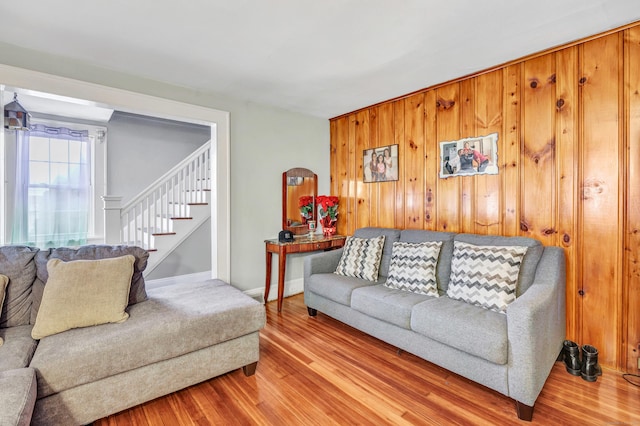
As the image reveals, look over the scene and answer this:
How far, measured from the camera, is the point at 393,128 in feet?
11.4

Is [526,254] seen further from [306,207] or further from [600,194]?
[306,207]

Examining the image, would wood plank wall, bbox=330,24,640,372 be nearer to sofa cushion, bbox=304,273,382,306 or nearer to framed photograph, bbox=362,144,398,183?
framed photograph, bbox=362,144,398,183

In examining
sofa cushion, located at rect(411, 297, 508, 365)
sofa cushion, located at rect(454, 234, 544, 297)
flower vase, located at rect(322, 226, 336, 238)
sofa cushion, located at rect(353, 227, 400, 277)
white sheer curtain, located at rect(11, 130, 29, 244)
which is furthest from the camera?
flower vase, located at rect(322, 226, 336, 238)

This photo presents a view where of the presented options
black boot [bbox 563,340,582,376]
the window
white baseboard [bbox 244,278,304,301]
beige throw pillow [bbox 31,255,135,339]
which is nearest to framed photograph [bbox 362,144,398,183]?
white baseboard [bbox 244,278,304,301]

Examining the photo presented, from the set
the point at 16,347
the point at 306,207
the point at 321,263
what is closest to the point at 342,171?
the point at 306,207

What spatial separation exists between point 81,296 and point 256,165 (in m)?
2.16

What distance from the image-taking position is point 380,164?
142 inches

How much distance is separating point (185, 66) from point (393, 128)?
2185mm

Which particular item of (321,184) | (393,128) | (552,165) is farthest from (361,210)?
(552,165)

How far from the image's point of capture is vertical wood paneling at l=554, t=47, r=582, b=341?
2.25 metres

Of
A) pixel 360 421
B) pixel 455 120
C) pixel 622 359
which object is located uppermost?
pixel 455 120

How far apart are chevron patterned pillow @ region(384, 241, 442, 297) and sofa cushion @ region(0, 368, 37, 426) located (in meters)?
2.31

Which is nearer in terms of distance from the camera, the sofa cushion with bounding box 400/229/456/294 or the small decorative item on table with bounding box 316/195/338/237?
the sofa cushion with bounding box 400/229/456/294

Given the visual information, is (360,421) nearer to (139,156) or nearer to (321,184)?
(321,184)
